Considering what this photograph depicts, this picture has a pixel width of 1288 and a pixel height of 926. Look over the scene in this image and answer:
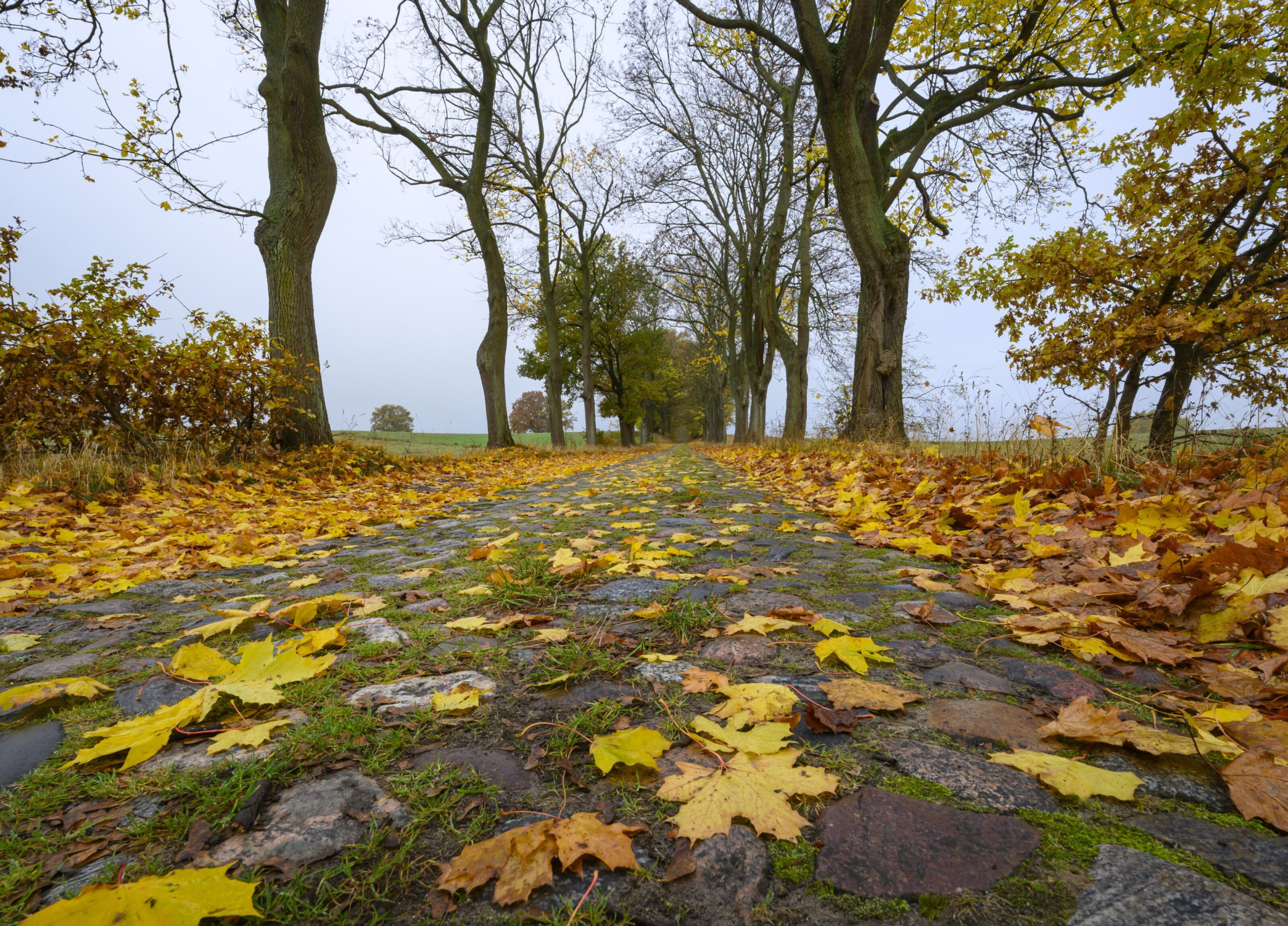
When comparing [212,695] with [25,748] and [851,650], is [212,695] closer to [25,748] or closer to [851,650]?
[25,748]

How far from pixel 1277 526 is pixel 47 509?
7148 millimetres

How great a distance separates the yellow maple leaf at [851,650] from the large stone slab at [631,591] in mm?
751

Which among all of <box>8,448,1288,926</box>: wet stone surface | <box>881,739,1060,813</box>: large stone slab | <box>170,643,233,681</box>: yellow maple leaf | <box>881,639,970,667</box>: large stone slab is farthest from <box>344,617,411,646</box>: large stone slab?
<box>881,639,970,667</box>: large stone slab

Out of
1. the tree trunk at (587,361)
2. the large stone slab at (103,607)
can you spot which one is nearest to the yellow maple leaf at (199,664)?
the large stone slab at (103,607)

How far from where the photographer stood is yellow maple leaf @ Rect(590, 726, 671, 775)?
3.56 ft

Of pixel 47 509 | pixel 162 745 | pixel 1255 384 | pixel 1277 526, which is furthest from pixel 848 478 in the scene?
pixel 47 509

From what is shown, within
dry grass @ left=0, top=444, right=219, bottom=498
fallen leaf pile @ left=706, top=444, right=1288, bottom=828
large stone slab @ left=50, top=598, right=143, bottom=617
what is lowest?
large stone slab @ left=50, top=598, right=143, bottom=617

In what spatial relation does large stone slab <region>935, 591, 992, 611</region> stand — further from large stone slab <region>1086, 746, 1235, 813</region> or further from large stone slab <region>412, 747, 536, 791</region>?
large stone slab <region>412, 747, 536, 791</region>

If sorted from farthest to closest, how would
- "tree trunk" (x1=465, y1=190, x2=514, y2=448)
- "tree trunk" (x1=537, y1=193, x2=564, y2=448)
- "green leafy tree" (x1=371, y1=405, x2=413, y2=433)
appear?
"green leafy tree" (x1=371, y1=405, x2=413, y2=433), "tree trunk" (x1=537, y1=193, x2=564, y2=448), "tree trunk" (x1=465, y1=190, x2=514, y2=448)

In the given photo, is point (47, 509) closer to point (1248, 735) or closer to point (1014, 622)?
point (1014, 622)

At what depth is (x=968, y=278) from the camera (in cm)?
809

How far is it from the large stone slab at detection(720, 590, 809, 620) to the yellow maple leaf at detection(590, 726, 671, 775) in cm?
86

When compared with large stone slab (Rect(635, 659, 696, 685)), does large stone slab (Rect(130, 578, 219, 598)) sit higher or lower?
lower

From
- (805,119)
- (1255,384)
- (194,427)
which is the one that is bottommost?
(194,427)
